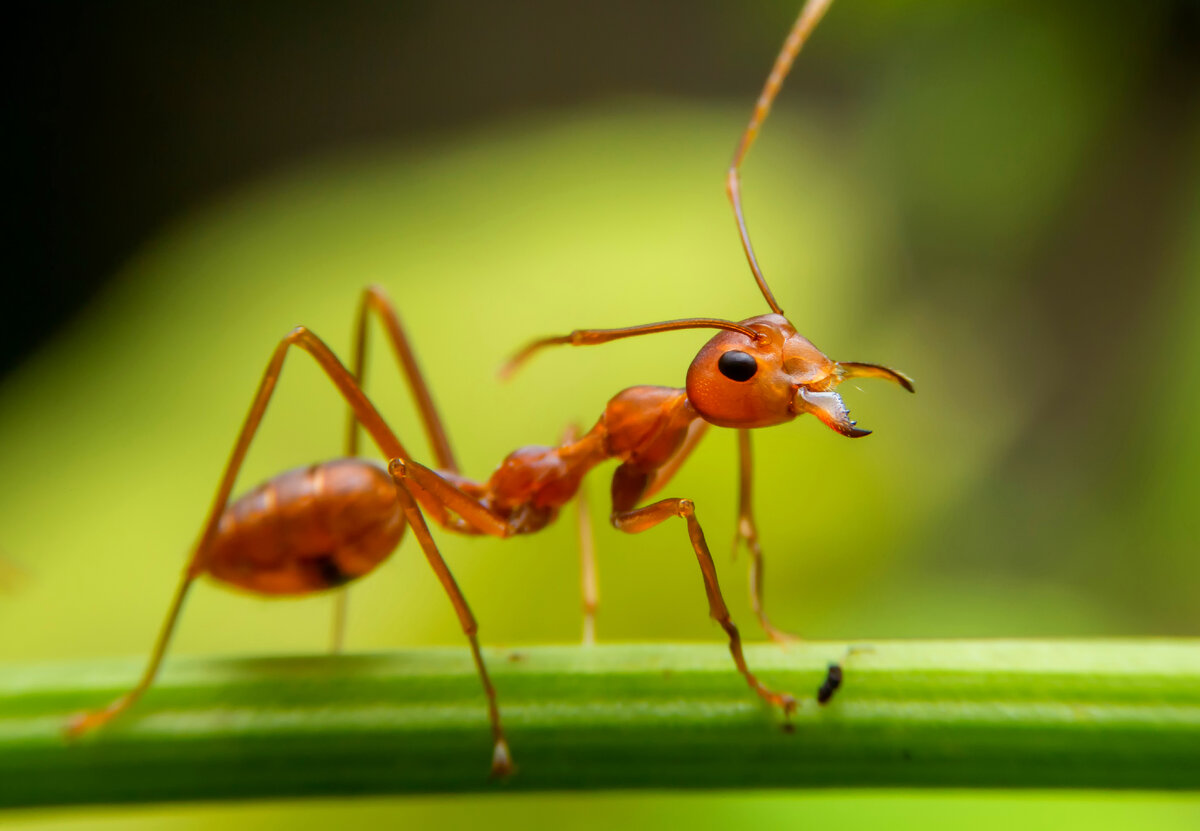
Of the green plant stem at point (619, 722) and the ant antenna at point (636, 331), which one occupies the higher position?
the ant antenna at point (636, 331)

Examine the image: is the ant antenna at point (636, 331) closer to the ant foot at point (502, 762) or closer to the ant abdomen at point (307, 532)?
the ant abdomen at point (307, 532)

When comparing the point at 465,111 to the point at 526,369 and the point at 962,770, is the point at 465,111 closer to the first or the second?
the point at 526,369

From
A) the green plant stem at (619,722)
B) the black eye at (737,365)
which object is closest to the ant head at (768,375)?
the black eye at (737,365)

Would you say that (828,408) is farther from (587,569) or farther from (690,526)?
(587,569)

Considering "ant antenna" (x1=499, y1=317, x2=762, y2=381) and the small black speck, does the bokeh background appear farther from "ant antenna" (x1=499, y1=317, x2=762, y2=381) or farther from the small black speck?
"ant antenna" (x1=499, y1=317, x2=762, y2=381)

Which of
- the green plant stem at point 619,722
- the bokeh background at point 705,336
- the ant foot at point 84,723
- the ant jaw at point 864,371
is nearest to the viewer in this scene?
the green plant stem at point 619,722

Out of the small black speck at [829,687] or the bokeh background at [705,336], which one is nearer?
the small black speck at [829,687]
